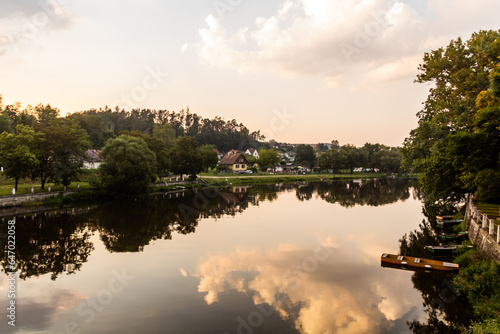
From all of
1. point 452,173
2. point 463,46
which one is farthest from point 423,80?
point 452,173

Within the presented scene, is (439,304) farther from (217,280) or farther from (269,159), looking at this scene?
A: (269,159)

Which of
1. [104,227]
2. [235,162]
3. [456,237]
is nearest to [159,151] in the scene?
[104,227]

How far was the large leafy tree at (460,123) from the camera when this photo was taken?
2280 centimetres

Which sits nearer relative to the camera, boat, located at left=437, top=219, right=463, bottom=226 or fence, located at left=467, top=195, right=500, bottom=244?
fence, located at left=467, top=195, right=500, bottom=244

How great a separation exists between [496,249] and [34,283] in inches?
960

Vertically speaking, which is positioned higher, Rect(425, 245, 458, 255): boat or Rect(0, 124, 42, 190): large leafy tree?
Rect(0, 124, 42, 190): large leafy tree

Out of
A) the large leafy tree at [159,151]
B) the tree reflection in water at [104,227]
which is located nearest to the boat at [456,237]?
the tree reflection in water at [104,227]

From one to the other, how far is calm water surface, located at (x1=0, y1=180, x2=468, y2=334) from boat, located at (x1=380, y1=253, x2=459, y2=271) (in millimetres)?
589

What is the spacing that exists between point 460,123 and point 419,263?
17218 mm

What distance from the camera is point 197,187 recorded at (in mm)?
69625

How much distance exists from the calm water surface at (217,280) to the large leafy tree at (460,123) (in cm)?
699

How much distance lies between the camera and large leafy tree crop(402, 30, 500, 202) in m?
22.8

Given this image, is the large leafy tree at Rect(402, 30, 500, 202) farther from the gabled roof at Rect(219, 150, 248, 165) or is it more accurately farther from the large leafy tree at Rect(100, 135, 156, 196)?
the gabled roof at Rect(219, 150, 248, 165)

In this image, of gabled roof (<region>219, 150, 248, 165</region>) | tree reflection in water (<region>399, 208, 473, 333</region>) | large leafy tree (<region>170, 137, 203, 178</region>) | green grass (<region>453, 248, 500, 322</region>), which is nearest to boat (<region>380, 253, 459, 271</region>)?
tree reflection in water (<region>399, 208, 473, 333</region>)
